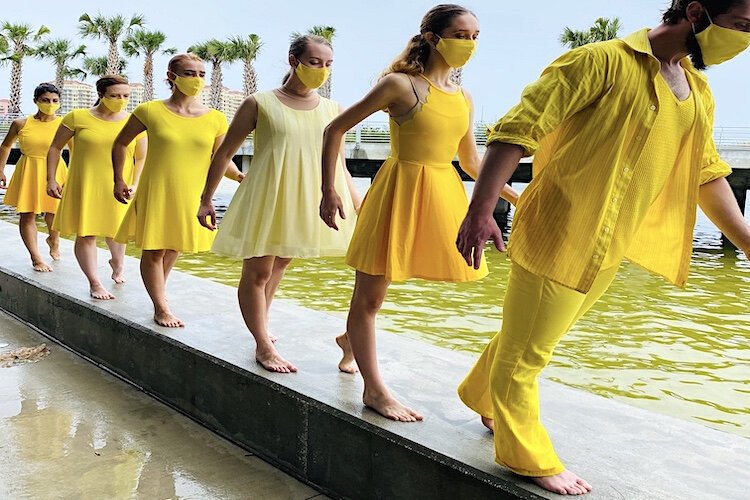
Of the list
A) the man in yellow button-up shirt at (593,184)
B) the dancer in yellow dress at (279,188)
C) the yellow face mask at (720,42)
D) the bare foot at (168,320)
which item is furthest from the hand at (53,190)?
the yellow face mask at (720,42)

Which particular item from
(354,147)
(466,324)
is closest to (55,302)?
(466,324)

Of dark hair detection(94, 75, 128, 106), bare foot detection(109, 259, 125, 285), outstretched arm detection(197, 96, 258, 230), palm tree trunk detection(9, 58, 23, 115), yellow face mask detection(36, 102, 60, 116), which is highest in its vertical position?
palm tree trunk detection(9, 58, 23, 115)

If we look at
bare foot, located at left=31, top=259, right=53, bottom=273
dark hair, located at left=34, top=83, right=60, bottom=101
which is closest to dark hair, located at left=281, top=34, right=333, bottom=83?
bare foot, located at left=31, top=259, right=53, bottom=273

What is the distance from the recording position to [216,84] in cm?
4556

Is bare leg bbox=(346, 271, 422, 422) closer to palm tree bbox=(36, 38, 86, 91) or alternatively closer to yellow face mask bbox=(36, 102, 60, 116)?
yellow face mask bbox=(36, 102, 60, 116)

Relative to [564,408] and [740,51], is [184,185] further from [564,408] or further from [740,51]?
[740,51]

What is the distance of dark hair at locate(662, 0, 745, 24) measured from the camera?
80.0 inches

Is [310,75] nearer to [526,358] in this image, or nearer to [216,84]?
[526,358]

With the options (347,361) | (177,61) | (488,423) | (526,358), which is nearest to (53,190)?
(177,61)

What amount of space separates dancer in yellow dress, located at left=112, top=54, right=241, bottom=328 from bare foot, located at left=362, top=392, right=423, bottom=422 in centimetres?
204

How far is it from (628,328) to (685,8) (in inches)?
219

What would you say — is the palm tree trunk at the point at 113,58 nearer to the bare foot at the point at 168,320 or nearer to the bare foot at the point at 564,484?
the bare foot at the point at 168,320

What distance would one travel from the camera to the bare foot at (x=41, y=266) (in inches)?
259

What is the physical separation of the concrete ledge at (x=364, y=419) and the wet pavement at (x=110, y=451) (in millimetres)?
122
